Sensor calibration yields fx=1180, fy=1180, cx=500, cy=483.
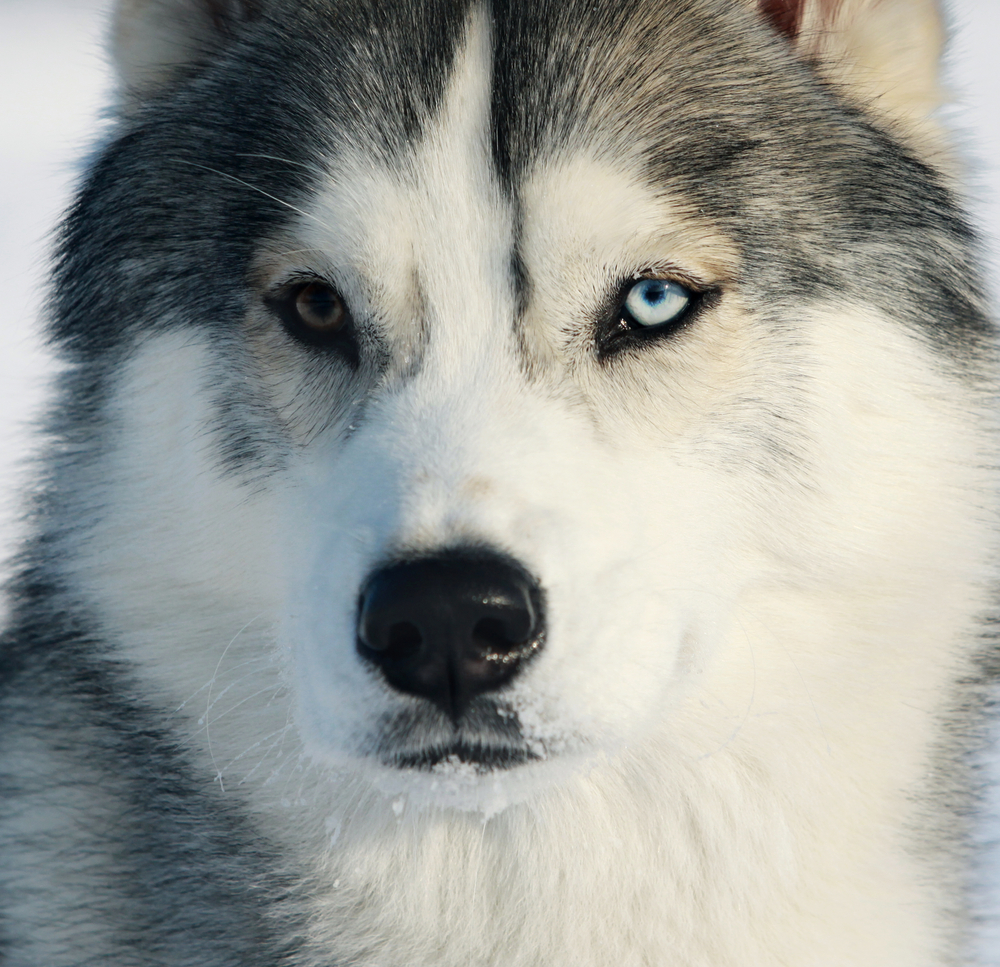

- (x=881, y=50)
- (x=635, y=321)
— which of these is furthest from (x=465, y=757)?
(x=881, y=50)

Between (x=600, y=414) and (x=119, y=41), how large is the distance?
4.47 feet

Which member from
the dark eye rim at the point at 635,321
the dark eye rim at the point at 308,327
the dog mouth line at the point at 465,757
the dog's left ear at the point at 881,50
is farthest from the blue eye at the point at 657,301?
the dog mouth line at the point at 465,757

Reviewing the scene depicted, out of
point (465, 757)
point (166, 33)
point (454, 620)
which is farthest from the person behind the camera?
point (166, 33)

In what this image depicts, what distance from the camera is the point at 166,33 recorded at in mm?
2488

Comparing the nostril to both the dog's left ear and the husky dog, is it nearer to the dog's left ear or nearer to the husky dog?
the husky dog

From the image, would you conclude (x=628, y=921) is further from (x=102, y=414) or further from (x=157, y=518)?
(x=102, y=414)

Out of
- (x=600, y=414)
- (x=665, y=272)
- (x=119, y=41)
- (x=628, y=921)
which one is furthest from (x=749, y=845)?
(x=119, y=41)

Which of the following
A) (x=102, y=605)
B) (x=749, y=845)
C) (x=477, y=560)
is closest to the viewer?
(x=477, y=560)

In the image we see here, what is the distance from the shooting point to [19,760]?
2.50m

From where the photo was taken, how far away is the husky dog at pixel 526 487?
192 centimetres

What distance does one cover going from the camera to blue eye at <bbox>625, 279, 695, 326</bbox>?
6.79 ft

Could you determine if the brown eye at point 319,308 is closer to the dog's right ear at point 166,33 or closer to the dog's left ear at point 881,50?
the dog's right ear at point 166,33

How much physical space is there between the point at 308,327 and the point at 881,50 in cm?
125

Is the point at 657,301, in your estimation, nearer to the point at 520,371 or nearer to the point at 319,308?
the point at 520,371
